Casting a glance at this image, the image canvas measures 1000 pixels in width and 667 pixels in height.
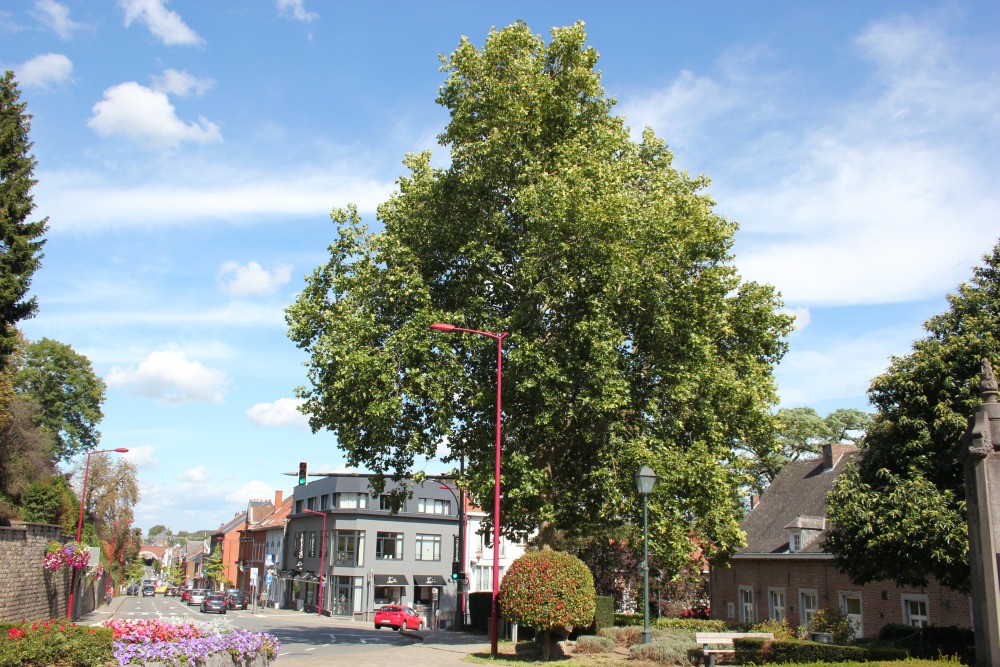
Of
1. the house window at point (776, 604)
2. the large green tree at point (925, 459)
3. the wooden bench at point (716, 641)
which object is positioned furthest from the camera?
the house window at point (776, 604)

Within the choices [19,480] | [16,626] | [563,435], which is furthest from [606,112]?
[19,480]

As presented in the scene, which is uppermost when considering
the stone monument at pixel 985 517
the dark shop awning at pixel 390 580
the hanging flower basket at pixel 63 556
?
the stone monument at pixel 985 517

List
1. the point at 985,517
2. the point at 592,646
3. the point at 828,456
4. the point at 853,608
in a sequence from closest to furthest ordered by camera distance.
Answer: the point at 985,517 → the point at 592,646 → the point at 853,608 → the point at 828,456

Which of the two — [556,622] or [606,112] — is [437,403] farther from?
[606,112]

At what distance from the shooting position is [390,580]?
215 ft

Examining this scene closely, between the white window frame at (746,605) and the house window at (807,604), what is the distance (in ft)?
14.4

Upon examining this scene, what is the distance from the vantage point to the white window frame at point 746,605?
39891mm

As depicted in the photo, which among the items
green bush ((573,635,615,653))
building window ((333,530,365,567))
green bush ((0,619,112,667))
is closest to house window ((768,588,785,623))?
green bush ((573,635,615,653))

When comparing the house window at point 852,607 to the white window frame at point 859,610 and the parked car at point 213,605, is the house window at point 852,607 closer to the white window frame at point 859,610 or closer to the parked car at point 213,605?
the white window frame at point 859,610

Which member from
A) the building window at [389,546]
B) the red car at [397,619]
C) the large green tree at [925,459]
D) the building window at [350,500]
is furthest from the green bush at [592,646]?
the building window at [350,500]

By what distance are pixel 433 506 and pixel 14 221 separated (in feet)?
149

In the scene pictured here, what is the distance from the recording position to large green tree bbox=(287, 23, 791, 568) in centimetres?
2456

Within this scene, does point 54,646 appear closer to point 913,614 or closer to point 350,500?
point 913,614

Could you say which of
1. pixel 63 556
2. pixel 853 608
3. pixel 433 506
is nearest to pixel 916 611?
pixel 853 608
